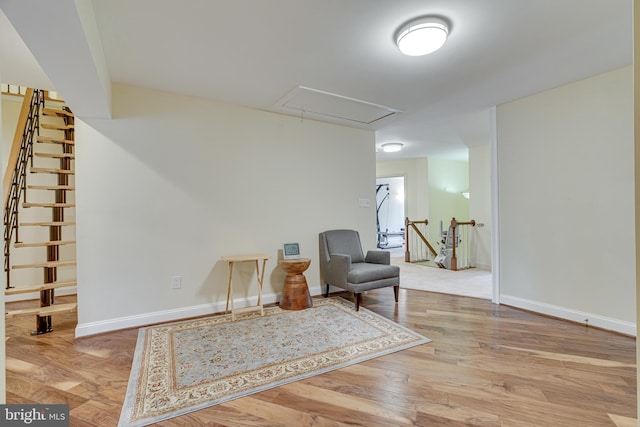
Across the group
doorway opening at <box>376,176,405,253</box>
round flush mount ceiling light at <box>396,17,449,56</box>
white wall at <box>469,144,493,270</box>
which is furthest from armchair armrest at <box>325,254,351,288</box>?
doorway opening at <box>376,176,405,253</box>

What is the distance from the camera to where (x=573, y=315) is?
287 centimetres

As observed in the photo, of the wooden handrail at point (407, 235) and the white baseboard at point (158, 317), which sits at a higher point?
the wooden handrail at point (407, 235)

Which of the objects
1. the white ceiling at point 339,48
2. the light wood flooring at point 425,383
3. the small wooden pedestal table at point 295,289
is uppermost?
the white ceiling at point 339,48

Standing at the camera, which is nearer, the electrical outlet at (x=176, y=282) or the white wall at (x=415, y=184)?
the electrical outlet at (x=176, y=282)

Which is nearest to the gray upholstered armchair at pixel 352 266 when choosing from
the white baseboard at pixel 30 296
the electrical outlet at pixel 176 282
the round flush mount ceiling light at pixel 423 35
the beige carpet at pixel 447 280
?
the beige carpet at pixel 447 280

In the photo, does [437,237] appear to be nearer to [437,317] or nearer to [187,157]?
[437,317]

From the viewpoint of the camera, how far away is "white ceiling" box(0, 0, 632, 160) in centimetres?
181

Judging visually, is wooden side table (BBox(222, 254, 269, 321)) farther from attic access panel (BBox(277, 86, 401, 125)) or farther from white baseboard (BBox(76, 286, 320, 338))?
attic access panel (BBox(277, 86, 401, 125))

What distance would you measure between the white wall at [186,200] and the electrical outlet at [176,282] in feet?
0.14

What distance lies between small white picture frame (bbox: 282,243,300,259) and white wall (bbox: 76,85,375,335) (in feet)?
0.50

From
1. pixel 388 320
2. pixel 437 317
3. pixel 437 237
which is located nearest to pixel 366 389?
pixel 388 320

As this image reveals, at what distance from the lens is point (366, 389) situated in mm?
1818

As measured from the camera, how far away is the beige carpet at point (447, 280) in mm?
4035

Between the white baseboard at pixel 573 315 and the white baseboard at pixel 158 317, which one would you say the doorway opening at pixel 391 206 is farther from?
the white baseboard at pixel 158 317
